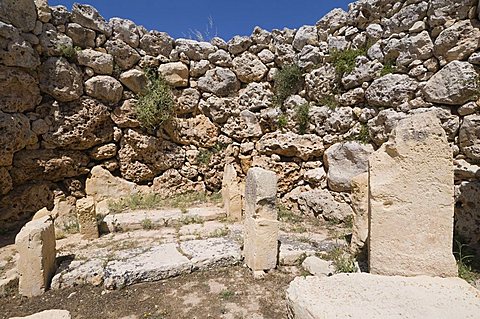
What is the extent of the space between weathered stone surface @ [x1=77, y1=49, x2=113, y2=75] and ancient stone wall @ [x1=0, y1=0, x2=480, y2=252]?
0.10 ft

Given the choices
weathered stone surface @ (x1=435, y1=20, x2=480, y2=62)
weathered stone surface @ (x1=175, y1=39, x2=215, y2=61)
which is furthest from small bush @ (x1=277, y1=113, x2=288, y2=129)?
weathered stone surface @ (x1=435, y1=20, x2=480, y2=62)

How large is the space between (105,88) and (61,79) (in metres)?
0.91

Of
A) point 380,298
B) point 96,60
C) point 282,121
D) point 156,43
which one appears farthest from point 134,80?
point 380,298

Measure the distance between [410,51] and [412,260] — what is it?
14.7 ft

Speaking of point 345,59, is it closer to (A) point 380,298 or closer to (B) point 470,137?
(B) point 470,137

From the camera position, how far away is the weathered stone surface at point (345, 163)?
583cm

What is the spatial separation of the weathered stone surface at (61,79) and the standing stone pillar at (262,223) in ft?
16.8

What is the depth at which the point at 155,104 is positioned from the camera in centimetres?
725

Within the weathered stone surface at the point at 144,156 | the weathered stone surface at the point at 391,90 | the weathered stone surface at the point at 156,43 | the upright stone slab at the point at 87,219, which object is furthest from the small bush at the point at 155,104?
the weathered stone surface at the point at 391,90

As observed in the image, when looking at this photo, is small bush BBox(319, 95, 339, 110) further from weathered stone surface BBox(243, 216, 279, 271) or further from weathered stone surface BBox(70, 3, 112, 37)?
weathered stone surface BBox(70, 3, 112, 37)

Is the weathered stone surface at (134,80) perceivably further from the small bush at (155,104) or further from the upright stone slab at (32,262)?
the upright stone slab at (32,262)

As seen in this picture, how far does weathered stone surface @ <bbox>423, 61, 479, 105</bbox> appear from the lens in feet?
15.2

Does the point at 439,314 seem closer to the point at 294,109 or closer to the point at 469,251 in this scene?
the point at 469,251

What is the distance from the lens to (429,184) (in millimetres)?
2650
